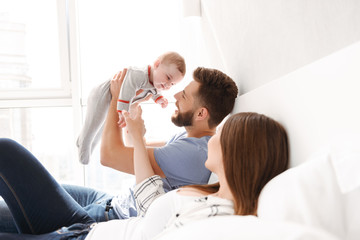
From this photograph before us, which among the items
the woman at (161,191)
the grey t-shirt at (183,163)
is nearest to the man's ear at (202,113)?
the grey t-shirt at (183,163)

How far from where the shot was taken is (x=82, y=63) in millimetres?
2992

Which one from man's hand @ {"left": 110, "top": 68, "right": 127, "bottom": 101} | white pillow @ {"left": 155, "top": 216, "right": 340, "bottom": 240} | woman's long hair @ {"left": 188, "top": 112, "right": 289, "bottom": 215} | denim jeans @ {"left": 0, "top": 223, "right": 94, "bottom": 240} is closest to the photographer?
white pillow @ {"left": 155, "top": 216, "right": 340, "bottom": 240}

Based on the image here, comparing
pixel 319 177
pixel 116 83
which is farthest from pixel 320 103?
pixel 116 83

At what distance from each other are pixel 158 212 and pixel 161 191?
269mm

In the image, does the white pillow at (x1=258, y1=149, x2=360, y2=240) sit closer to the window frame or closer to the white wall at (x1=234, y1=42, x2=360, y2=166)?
the white wall at (x1=234, y1=42, x2=360, y2=166)

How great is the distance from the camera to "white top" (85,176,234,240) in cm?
94

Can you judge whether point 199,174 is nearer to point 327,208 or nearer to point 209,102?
point 209,102

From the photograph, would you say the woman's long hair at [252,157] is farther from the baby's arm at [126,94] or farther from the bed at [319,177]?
the baby's arm at [126,94]

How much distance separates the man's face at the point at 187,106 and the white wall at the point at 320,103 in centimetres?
63

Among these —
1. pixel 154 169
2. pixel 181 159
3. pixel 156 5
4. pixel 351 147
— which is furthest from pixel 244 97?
pixel 156 5

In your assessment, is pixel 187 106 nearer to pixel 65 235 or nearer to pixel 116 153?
pixel 116 153

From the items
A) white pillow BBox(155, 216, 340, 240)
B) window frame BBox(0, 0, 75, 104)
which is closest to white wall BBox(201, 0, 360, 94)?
white pillow BBox(155, 216, 340, 240)

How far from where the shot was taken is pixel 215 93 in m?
1.66

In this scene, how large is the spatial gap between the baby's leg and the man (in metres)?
0.10
